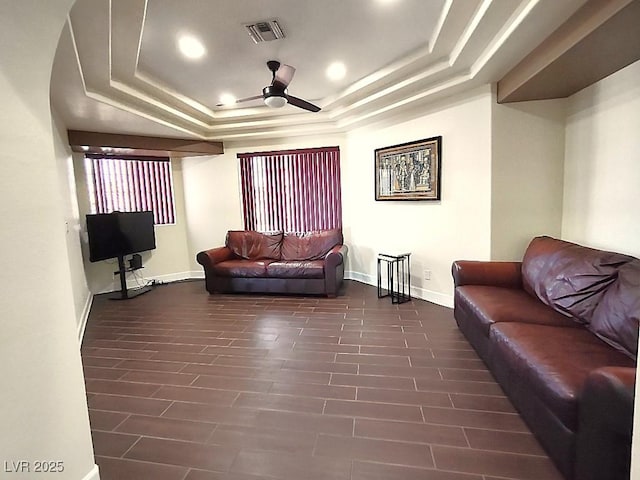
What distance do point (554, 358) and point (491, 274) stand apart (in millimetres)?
1501

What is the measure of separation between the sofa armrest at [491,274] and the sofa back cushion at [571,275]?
109 mm

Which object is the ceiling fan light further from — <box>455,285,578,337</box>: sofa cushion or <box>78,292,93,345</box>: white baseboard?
<box>78,292,93,345</box>: white baseboard

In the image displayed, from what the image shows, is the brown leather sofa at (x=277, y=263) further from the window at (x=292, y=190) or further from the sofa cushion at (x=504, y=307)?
the sofa cushion at (x=504, y=307)

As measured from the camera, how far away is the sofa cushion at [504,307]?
7.64ft

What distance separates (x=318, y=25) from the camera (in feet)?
8.75

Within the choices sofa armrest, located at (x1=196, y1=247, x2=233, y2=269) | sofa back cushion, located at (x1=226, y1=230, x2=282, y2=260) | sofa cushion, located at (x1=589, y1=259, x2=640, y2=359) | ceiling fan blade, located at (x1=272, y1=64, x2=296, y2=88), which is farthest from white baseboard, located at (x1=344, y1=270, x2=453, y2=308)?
ceiling fan blade, located at (x1=272, y1=64, x2=296, y2=88)

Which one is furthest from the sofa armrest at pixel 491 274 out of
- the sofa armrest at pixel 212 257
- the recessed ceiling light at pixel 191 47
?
the sofa armrest at pixel 212 257

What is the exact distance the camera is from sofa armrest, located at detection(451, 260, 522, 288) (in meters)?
3.11

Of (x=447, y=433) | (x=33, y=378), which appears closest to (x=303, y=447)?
(x=447, y=433)

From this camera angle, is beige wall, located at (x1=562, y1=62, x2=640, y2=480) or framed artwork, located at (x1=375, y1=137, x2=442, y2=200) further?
framed artwork, located at (x1=375, y1=137, x2=442, y2=200)

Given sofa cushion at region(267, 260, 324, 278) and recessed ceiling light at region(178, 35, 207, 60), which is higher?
recessed ceiling light at region(178, 35, 207, 60)

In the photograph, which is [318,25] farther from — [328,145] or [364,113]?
[328,145]

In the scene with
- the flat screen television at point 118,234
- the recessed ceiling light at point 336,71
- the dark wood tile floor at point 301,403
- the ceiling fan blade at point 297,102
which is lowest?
the dark wood tile floor at point 301,403

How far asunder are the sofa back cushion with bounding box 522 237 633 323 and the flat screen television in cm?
515
